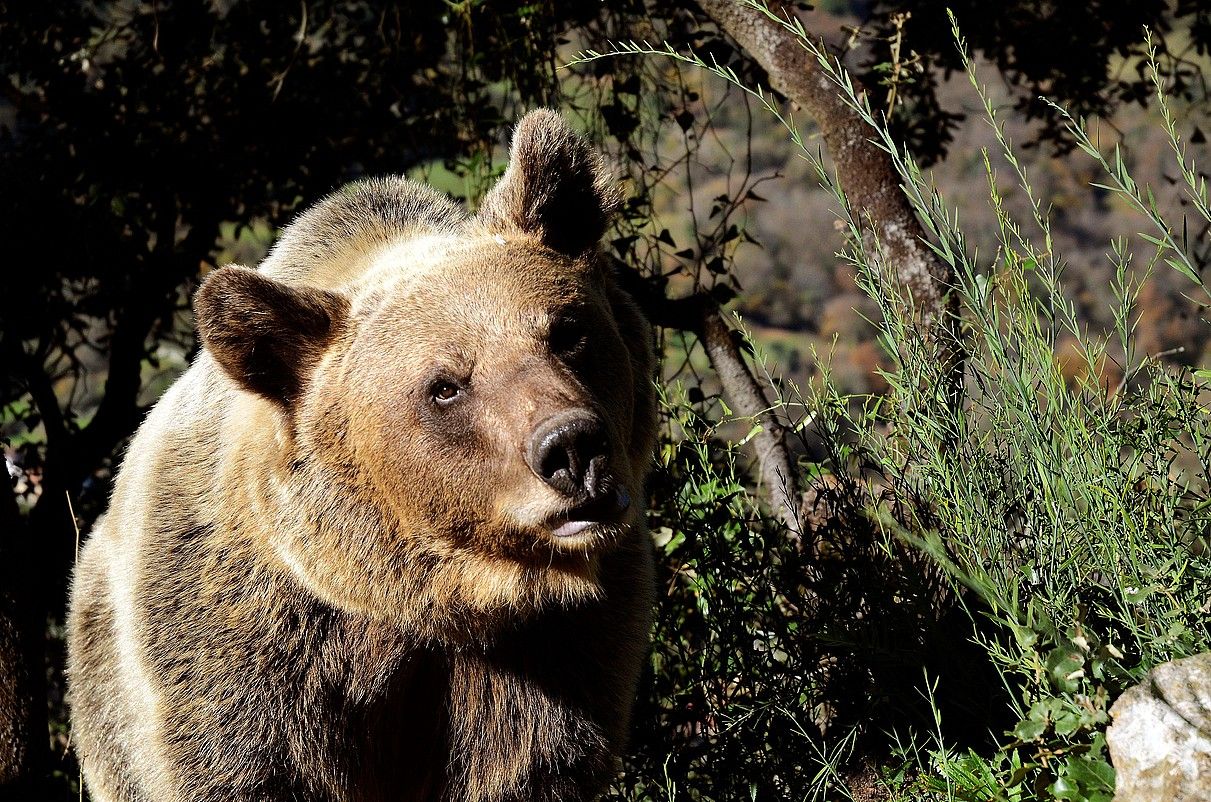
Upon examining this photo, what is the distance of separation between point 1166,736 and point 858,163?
249 cm

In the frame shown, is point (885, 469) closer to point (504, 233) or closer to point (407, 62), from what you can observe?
point (504, 233)

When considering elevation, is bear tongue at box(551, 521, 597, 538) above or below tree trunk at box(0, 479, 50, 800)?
above

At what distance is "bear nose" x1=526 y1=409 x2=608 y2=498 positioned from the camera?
257cm

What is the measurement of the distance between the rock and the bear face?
45.8 inches

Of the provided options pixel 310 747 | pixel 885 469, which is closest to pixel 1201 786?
pixel 885 469

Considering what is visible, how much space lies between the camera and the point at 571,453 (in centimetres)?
259

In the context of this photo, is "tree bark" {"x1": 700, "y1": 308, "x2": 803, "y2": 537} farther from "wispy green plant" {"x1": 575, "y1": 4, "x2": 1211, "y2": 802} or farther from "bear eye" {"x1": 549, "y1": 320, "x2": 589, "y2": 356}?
"bear eye" {"x1": 549, "y1": 320, "x2": 589, "y2": 356}

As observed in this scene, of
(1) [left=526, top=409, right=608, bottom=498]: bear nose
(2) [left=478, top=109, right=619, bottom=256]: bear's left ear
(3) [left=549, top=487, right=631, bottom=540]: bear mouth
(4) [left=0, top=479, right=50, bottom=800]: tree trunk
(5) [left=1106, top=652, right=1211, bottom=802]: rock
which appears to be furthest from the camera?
(4) [left=0, top=479, right=50, bottom=800]: tree trunk

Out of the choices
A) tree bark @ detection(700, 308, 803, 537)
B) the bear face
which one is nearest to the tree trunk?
the bear face

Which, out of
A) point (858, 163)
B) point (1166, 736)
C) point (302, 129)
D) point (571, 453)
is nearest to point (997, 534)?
point (1166, 736)

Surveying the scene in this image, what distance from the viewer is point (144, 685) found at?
3146 millimetres

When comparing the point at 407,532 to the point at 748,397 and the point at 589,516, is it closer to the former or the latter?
the point at 589,516

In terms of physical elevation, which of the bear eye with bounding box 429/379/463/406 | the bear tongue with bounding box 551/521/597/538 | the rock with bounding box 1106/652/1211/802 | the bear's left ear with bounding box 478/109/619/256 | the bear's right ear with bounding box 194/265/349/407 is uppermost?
the bear's left ear with bounding box 478/109/619/256

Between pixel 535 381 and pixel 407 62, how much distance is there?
4100 millimetres
